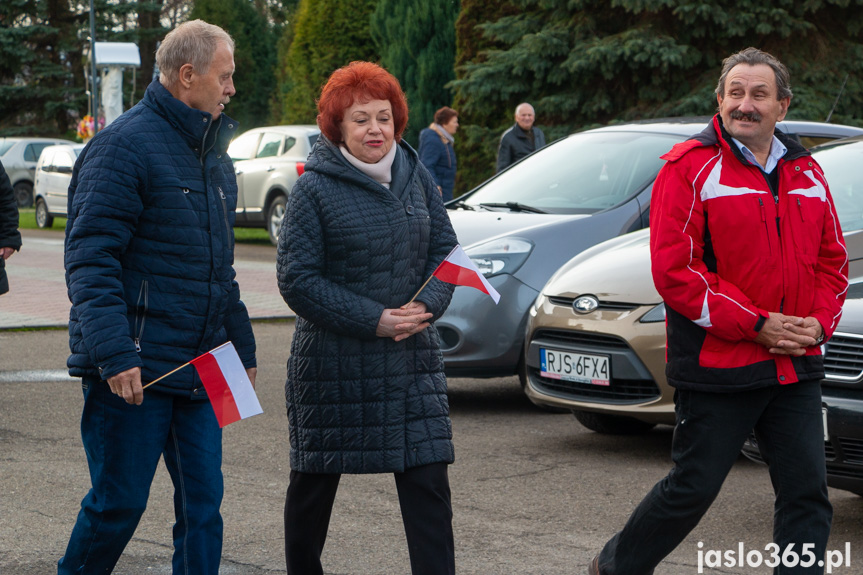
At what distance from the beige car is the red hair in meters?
2.38

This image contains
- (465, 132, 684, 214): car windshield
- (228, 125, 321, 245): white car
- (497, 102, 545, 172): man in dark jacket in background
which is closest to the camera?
(465, 132, 684, 214): car windshield

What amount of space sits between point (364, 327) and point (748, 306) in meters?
1.10

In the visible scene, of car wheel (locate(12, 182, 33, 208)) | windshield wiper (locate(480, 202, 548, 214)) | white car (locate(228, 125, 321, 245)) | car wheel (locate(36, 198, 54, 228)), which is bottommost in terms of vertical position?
car wheel (locate(12, 182, 33, 208))

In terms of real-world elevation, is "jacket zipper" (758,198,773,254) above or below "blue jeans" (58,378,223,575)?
above

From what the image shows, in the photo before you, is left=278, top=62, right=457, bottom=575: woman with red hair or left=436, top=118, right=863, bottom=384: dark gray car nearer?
left=278, top=62, right=457, bottom=575: woman with red hair

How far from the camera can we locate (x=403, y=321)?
3475 mm

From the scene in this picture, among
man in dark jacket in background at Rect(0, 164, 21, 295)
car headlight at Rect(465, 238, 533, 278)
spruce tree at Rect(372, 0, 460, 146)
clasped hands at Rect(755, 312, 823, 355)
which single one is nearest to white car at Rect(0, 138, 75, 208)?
spruce tree at Rect(372, 0, 460, 146)

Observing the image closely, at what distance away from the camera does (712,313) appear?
3586 mm

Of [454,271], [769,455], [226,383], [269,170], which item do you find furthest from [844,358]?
[269,170]

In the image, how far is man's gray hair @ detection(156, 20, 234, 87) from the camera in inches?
133

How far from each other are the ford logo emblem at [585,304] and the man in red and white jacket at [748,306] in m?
2.09

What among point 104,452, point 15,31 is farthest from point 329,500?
point 15,31

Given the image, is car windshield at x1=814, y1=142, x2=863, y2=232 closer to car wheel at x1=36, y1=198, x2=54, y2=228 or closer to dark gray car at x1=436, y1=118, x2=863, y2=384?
dark gray car at x1=436, y1=118, x2=863, y2=384

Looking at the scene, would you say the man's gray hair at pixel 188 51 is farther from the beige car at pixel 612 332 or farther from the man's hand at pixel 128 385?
the beige car at pixel 612 332
